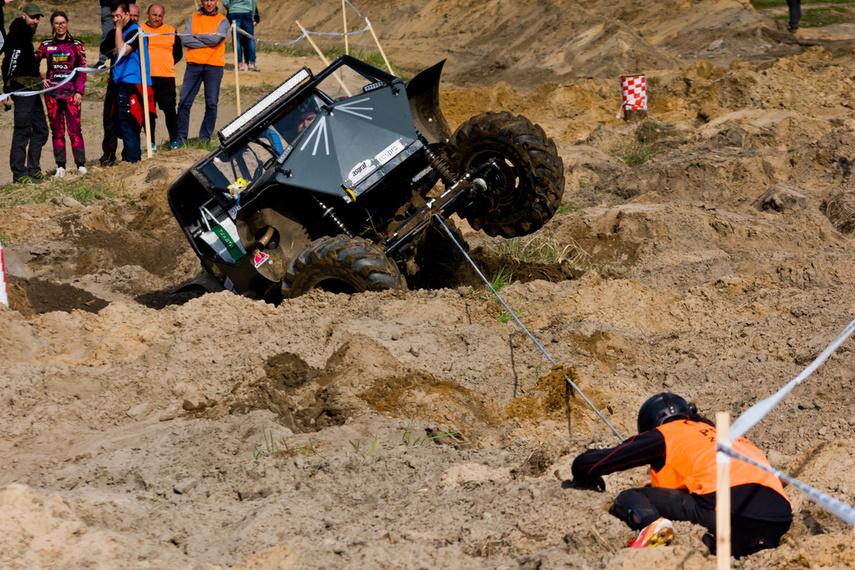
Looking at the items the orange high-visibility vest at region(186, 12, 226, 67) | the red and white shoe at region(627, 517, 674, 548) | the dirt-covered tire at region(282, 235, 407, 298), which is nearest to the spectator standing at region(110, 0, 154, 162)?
the orange high-visibility vest at region(186, 12, 226, 67)

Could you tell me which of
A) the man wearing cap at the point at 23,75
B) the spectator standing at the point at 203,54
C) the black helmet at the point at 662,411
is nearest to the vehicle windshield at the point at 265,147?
the black helmet at the point at 662,411

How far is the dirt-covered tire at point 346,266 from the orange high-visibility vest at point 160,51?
21.8ft

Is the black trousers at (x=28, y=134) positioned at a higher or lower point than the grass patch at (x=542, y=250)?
higher

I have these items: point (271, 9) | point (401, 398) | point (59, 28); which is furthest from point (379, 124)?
point (271, 9)

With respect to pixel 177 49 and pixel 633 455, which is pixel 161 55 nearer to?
pixel 177 49

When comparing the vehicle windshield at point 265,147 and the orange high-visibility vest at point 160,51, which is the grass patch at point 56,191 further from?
the vehicle windshield at point 265,147

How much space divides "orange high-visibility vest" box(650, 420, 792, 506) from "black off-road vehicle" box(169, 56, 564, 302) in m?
3.29

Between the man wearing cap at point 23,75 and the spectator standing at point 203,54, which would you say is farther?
the spectator standing at point 203,54

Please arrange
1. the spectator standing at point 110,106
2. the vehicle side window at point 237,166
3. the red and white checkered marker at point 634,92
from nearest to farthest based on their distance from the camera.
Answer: the vehicle side window at point 237,166 → the spectator standing at point 110,106 → the red and white checkered marker at point 634,92

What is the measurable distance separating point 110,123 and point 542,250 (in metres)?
7.17

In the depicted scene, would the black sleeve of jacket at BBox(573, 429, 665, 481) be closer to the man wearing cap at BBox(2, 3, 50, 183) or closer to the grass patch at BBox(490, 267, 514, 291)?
the grass patch at BBox(490, 267, 514, 291)

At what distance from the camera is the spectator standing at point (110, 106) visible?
12.3 m

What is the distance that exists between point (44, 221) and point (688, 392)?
7901mm

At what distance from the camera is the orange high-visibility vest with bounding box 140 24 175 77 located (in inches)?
485
